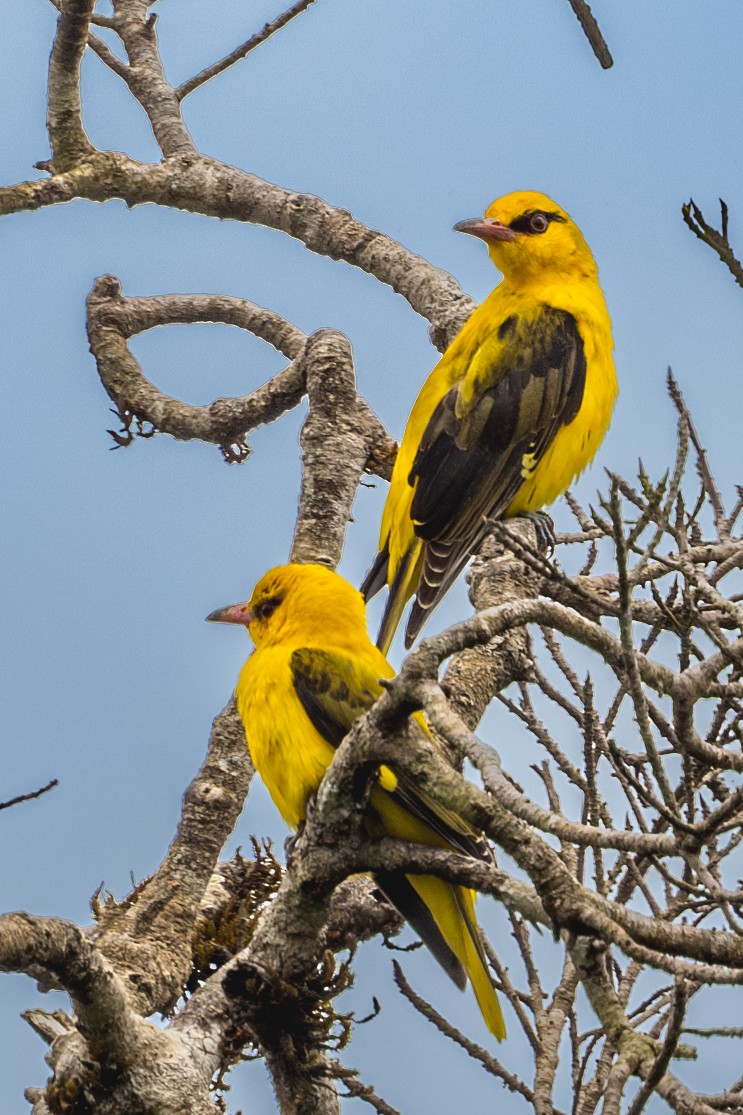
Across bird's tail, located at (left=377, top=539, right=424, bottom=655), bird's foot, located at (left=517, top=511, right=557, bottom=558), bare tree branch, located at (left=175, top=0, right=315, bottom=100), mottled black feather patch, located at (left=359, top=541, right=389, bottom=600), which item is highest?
bare tree branch, located at (left=175, top=0, right=315, bottom=100)

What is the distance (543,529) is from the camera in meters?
5.89

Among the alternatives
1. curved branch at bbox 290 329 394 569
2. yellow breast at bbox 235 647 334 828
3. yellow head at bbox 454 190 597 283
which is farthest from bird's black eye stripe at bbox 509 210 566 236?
yellow breast at bbox 235 647 334 828

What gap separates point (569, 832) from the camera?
281 centimetres

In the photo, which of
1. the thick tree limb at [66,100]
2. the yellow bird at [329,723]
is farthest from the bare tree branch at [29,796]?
the thick tree limb at [66,100]

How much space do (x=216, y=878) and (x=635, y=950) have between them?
285cm

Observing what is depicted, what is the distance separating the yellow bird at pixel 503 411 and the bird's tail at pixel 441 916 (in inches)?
52.0

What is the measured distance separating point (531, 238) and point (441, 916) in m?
3.48

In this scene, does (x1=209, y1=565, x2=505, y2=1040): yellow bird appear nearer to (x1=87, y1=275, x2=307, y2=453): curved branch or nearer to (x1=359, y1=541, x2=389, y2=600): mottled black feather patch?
(x1=359, y1=541, x2=389, y2=600): mottled black feather patch

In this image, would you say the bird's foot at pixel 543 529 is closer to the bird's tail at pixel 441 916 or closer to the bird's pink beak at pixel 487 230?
the bird's pink beak at pixel 487 230

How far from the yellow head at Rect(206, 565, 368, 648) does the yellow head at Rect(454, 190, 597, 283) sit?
6.72 feet

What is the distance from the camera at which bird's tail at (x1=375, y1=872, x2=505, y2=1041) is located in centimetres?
418

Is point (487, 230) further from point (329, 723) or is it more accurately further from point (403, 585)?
point (329, 723)

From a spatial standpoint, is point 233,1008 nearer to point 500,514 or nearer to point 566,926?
point 566,926

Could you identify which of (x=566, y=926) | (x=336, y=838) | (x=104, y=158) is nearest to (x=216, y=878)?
(x=336, y=838)
